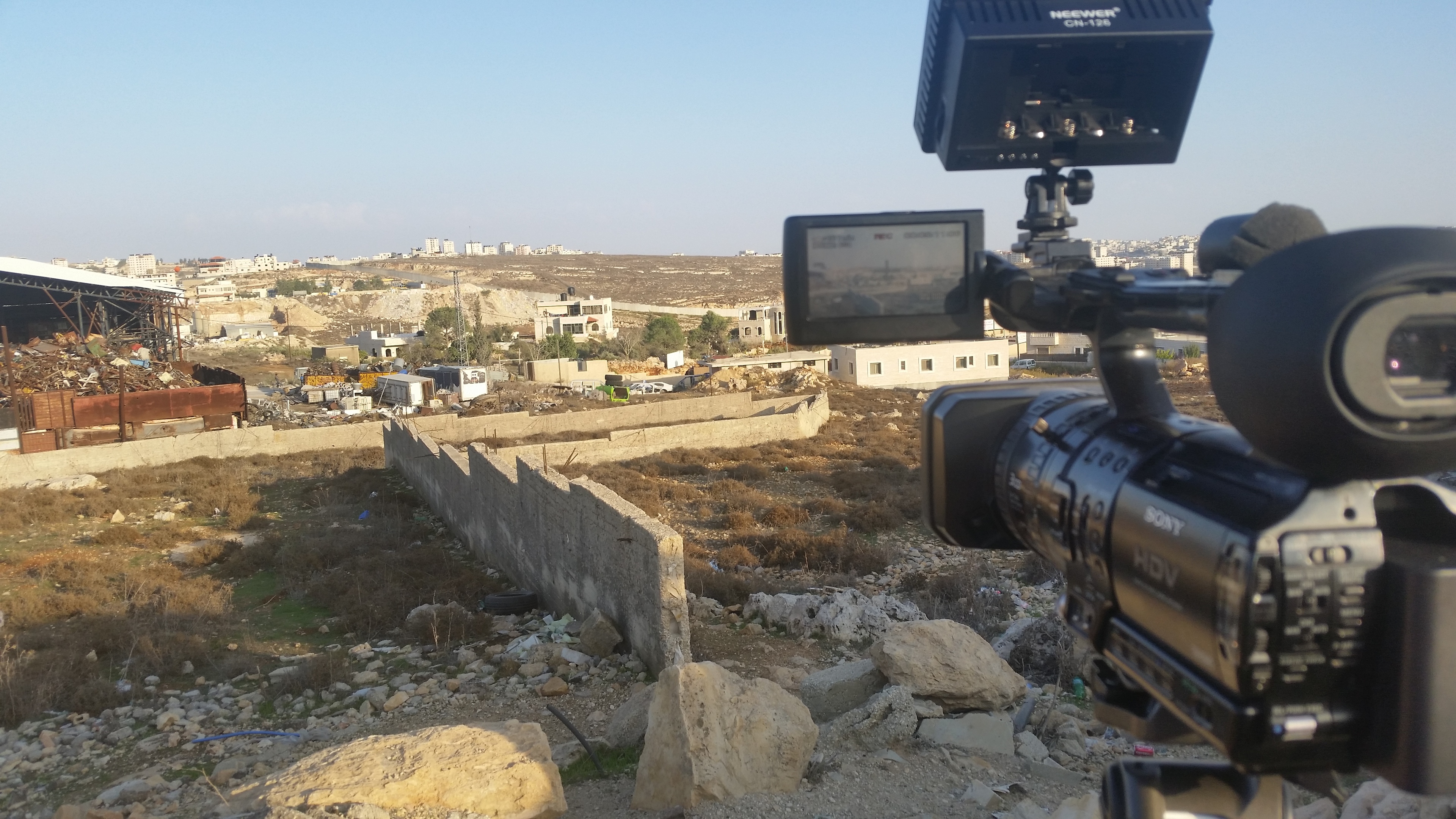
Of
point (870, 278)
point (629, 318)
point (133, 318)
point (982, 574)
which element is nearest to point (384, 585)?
point (982, 574)

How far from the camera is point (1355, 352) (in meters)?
0.91

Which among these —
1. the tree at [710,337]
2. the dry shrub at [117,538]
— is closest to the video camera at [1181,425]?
the dry shrub at [117,538]

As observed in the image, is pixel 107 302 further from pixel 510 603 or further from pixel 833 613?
pixel 833 613

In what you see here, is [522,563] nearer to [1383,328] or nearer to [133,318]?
[1383,328]

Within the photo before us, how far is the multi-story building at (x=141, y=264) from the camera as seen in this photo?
158 meters

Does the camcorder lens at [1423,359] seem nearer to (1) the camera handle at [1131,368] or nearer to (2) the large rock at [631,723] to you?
(1) the camera handle at [1131,368]

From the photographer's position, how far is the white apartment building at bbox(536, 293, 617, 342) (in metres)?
58.8

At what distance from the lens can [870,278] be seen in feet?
5.00

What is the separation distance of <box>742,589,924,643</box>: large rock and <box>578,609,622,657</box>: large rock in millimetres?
1672

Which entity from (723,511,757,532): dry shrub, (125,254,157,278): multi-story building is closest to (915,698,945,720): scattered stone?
(723,511,757,532): dry shrub

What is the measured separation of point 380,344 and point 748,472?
3877 cm

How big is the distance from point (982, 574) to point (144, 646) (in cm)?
857

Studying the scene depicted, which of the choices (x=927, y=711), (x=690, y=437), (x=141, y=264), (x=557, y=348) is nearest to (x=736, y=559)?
(x=927, y=711)

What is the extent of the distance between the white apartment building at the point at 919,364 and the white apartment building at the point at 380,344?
2619 centimetres
